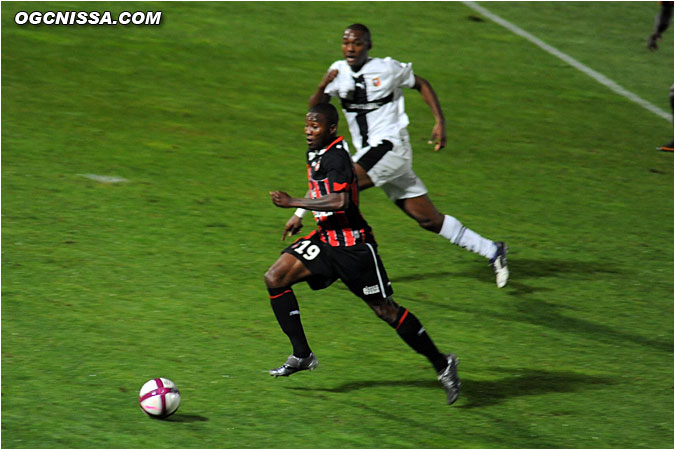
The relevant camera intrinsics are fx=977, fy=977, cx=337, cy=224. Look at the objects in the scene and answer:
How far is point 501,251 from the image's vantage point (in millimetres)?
9484

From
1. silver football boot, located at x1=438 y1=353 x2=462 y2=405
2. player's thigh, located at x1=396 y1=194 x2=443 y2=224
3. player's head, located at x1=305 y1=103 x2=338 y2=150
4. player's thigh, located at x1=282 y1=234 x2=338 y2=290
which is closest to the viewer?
player's head, located at x1=305 y1=103 x2=338 y2=150

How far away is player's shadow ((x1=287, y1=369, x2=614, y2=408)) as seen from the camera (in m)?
7.05

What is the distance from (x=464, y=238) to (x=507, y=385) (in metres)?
2.30

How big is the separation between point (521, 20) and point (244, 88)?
987 centimetres

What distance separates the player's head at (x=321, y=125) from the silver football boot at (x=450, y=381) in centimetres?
174

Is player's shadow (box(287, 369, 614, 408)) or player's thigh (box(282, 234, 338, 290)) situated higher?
player's thigh (box(282, 234, 338, 290))

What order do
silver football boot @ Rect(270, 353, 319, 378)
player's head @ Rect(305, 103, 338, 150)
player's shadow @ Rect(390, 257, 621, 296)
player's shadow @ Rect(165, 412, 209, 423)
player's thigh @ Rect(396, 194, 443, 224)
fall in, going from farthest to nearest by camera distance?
player's shadow @ Rect(390, 257, 621, 296)
player's thigh @ Rect(396, 194, 443, 224)
silver football boot @ Rect(270, 353, 319, 378)
player's head @ Rect(305, 103, 338, 150)
player's shadow @ Rect(165, 412, 209, 423)

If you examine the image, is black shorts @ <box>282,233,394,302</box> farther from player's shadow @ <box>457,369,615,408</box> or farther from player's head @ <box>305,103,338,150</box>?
player's shadow @ <box>457,369,615,408</box>

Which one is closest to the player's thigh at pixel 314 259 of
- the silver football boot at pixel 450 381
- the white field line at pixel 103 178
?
the silver football boot at pixel 450 381

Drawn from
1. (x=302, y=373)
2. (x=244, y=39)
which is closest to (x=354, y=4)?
(x=244, y=39)

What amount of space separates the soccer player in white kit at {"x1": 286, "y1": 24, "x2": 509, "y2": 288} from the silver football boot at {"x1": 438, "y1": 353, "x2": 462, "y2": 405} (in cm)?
252

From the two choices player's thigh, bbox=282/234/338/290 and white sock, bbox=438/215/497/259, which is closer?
player's thigh, bbox=282/234/338/290

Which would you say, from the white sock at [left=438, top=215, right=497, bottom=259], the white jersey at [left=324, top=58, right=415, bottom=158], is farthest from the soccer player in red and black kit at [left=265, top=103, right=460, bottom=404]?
the white sock at [left=438, top=215, right=497, bottom=259]

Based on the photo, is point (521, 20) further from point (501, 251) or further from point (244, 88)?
point (501, 251)
